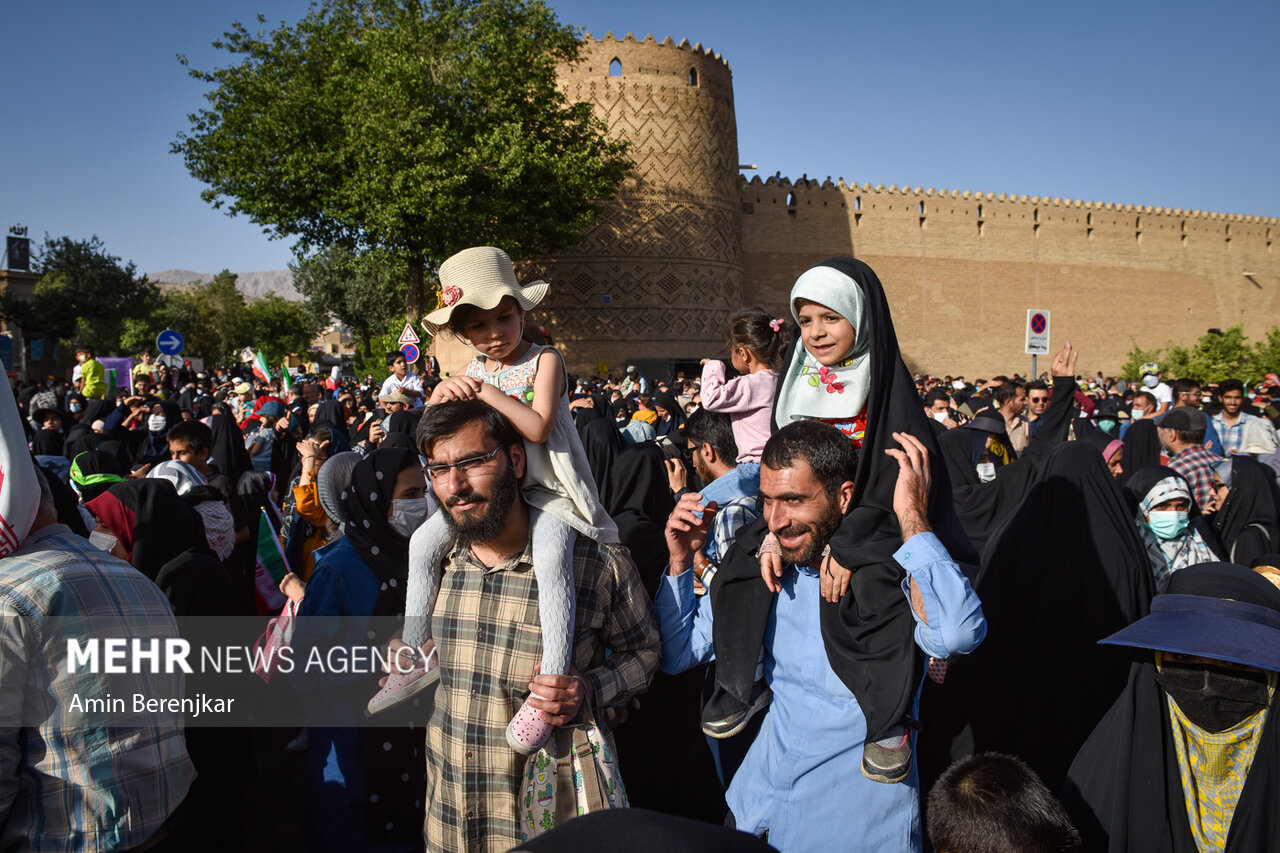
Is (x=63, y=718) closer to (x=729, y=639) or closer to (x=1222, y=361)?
(x=729, y=639)

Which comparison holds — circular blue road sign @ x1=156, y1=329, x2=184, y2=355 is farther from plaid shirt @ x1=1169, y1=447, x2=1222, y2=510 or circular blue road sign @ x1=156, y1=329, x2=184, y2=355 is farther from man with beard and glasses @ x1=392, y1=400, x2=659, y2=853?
plaid shirt @ x1=1169, y1=447, x2=1222, y2=510

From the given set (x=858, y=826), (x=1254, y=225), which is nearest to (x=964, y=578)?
(x=858, y=826)

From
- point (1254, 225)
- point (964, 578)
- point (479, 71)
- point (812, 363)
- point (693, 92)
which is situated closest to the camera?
point (964, 578)

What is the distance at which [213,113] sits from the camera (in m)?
19.6

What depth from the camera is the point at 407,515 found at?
2.91 metres

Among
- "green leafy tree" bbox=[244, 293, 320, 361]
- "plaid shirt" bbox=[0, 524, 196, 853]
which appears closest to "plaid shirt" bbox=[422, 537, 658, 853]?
"plaid shirt" bbox=[0, 524, 196, 853]

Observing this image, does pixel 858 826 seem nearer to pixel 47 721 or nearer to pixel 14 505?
pixel 47 721

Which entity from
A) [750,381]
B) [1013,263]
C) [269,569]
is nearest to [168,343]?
[269,569]

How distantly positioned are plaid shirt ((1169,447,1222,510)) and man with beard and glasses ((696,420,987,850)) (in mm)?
3750

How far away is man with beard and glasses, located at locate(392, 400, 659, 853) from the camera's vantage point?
1.95 metres

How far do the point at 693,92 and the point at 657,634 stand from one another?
87.1 ft

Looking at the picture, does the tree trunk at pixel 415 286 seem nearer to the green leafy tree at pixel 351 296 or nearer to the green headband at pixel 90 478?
the green leafy tree at pixel 351 296

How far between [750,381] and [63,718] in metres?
2.46

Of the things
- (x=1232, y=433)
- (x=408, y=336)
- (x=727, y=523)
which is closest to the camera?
(x=727, y=523)
